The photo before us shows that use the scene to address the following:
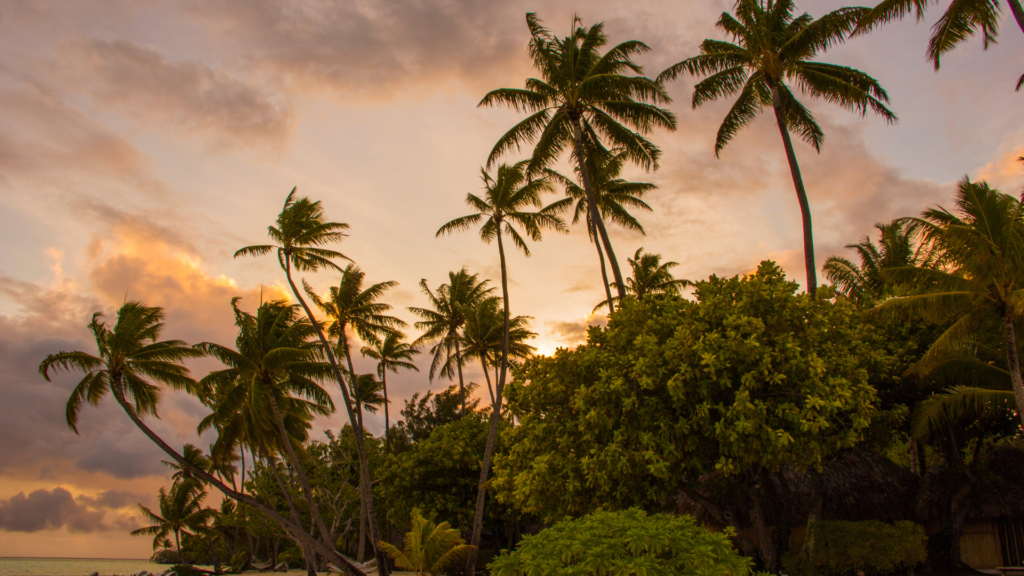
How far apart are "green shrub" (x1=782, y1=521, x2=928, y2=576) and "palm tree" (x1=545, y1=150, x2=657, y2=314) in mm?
9119

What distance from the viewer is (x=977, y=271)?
12477 millimetres

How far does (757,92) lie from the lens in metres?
17.2

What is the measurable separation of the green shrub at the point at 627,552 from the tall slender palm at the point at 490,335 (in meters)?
22.8

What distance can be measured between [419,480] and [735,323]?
17.2 m

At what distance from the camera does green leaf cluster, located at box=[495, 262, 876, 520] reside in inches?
441

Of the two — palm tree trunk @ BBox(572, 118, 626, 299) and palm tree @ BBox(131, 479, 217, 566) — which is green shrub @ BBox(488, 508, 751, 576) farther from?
palm tree @ BBox(131, 479, 217, 566)

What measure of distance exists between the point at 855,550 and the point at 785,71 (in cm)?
1271

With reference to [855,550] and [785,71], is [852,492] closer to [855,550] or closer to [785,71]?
[855,550]

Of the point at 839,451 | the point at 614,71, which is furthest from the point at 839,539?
the point at 614,71

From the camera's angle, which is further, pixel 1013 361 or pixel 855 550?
pixel 855 550

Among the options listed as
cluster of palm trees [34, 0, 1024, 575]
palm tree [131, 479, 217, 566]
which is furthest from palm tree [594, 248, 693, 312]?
palm tree [131, 479, 217, 566]

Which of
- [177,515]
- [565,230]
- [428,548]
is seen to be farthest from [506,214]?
[177,515]

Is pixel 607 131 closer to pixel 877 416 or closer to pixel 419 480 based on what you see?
pixel 877 416

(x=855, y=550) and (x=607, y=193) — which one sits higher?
(x=607, y=193)
